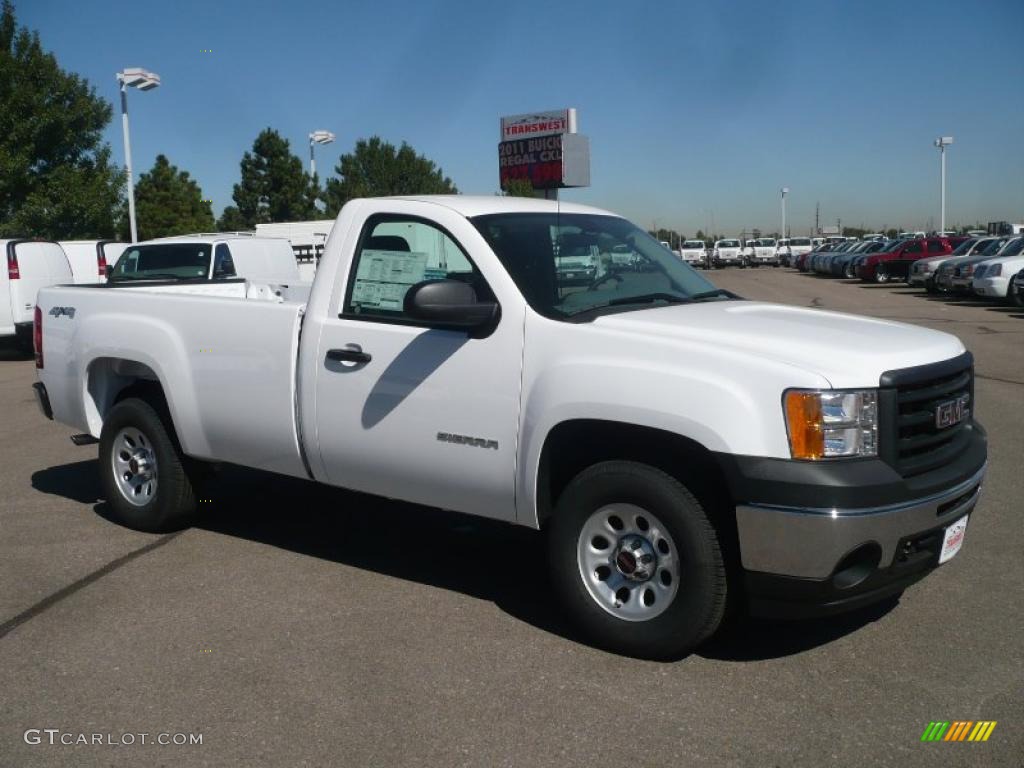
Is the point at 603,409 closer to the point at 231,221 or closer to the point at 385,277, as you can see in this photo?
the point at 385,277

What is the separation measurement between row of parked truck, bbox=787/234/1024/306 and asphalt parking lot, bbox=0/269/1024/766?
64.4 feet

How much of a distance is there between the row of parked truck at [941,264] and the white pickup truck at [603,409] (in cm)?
2069

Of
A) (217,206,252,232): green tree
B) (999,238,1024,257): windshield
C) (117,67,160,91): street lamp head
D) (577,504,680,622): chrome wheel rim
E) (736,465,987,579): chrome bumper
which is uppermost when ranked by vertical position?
(117,67,160,91): street lamp head

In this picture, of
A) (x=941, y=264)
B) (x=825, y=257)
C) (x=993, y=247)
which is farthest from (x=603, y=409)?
(x=825, y=257)

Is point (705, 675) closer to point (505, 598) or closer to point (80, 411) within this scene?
point (505, 598)

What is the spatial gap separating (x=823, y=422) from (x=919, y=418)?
0.51 meters

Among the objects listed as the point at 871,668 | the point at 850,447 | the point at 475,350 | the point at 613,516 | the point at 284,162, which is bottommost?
the point at 871,668

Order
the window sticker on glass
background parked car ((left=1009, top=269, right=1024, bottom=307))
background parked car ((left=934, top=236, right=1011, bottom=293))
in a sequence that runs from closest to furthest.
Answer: the window sticker on glass < background parked car ((left=1009, top=269, right=1024, bottom=307)) < background parked car ((left=934, top=236, right=1011, bottom=293))

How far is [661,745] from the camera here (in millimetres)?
3621

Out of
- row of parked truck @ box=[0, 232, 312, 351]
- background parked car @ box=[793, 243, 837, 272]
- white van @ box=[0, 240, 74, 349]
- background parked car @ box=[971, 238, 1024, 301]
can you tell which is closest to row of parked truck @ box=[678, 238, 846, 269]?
background parked car @ box=[793, 243, 837, 272]

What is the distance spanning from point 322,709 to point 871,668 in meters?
2.22

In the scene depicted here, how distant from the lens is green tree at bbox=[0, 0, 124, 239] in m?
27.9

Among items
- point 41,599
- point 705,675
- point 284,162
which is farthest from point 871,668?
point 284,162

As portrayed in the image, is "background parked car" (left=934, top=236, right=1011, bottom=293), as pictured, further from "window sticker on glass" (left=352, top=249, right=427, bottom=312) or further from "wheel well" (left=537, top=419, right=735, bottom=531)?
"wheel well" (left=537, top=419, right=735, bottom=531)
